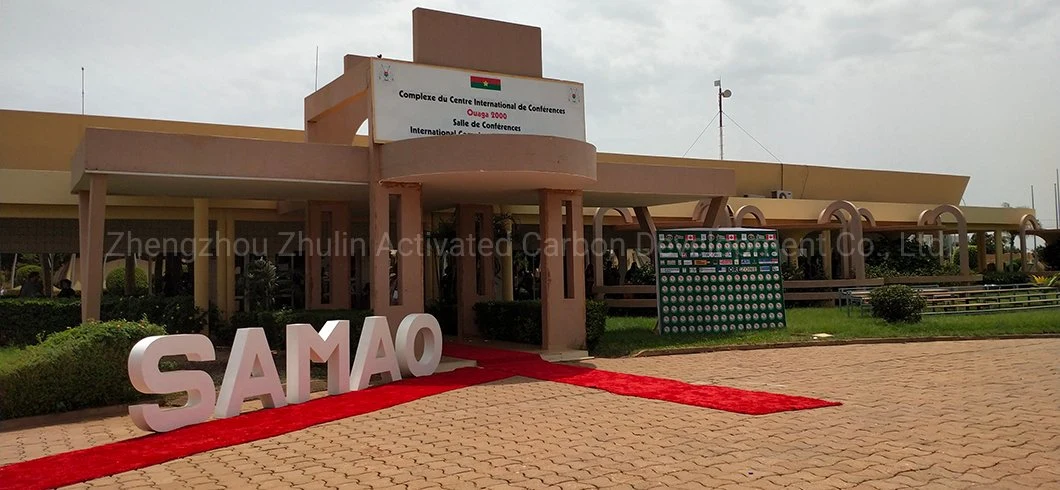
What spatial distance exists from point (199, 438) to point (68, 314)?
32.6 feet

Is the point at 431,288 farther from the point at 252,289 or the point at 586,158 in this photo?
the point at 586,158

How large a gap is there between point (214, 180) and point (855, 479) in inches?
402

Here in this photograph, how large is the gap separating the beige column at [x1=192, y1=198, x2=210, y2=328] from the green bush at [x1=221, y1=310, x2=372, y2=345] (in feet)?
1.53

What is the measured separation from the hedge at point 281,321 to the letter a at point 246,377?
10.4ft

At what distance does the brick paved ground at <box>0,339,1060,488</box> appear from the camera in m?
6.44

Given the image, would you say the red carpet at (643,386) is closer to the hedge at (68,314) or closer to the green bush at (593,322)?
the green bush at (593,322)

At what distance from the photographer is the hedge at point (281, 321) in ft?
43.9

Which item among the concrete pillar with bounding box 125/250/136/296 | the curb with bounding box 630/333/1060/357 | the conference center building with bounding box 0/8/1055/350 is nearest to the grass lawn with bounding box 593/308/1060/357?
the curb with bounding box 630/333/1060/357

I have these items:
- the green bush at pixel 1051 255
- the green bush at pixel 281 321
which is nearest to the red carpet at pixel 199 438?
the green bush at pixel 281 321

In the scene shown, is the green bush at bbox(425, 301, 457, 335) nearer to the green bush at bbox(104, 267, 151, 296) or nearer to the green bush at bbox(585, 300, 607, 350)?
the green bush at bbox(585, 300, 607, 350)

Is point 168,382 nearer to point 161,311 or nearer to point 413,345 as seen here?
point 413,345

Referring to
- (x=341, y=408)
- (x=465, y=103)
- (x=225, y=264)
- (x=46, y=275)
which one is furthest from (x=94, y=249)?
(x=46, y=275)

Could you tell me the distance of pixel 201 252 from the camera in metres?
17.1

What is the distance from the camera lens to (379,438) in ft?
26.9
